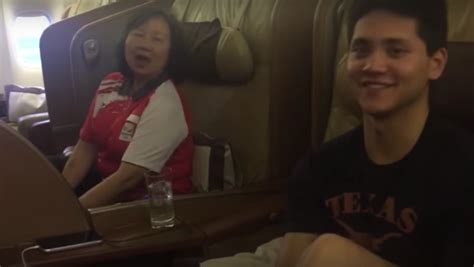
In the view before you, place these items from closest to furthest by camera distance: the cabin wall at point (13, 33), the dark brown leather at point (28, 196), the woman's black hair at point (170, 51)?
the dark brown leather at point (28, 196), the woman's black hair at point (170, 51), the cabin wall at point (13, 33)

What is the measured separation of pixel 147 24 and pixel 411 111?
941 mm

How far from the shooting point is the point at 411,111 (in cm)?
103

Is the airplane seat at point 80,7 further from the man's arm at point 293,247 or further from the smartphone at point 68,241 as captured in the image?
the man's arm at point 293,247

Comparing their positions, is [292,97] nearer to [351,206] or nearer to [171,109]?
[171,109]

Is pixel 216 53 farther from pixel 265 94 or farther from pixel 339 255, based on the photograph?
pixel 339 255

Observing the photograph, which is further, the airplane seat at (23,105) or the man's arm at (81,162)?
the airplane seat at (23,105)

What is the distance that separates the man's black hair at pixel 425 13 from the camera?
1.01 metres

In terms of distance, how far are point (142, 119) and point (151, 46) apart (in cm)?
21

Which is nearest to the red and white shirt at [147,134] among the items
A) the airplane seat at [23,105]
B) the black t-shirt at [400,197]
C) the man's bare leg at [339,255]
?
the black t-shirt at [400,197]

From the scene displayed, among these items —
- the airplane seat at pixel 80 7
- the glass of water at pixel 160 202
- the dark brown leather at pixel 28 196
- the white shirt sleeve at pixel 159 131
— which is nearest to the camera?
the dark brown leather at pixel 28 196

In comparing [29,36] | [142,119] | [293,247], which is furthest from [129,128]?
[29,36]

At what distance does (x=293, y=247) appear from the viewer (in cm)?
118

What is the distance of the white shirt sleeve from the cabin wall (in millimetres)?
2413

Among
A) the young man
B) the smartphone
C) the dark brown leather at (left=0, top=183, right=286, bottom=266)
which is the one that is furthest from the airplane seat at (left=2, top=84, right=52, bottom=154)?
the young man
